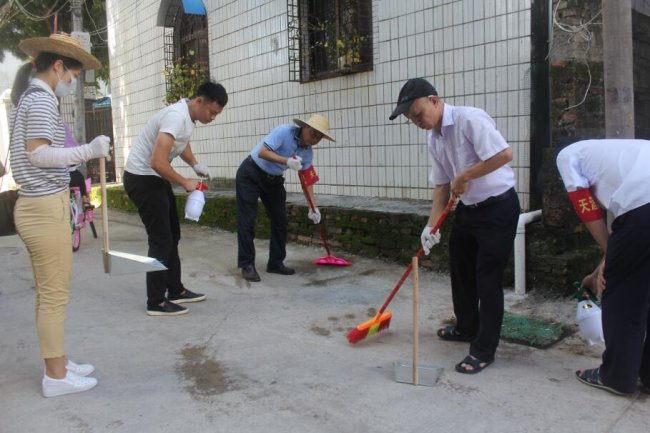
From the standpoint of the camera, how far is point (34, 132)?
9.77ft

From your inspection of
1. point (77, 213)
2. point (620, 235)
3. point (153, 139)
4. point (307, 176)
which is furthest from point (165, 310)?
point (77, 213)

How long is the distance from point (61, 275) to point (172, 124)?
1501 mm

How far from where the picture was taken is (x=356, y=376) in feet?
11.1

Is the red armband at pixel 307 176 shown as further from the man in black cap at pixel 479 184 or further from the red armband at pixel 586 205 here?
the red armband at pixel 586 205

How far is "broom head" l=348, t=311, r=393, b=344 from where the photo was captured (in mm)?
3828

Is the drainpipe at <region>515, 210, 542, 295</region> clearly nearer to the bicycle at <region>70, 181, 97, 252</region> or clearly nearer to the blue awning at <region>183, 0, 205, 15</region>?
the bicycle at <region>70, 181, 97, 252</region>

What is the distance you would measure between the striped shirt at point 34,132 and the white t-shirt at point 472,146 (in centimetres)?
213

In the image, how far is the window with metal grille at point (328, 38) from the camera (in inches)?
260

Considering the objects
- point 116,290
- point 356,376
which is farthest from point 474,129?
point 116,290

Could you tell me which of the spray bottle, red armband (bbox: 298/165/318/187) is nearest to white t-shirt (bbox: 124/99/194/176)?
red armband (bbox: 298/165/318/187)

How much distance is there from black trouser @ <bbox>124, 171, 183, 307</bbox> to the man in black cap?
6.64 feet

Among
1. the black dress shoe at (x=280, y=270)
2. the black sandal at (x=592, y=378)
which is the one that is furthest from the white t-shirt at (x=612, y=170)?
the black dress shoe at (x=280, y=270)

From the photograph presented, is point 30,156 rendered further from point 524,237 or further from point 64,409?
point 524,237

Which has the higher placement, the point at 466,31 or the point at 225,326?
the point at 466,31
